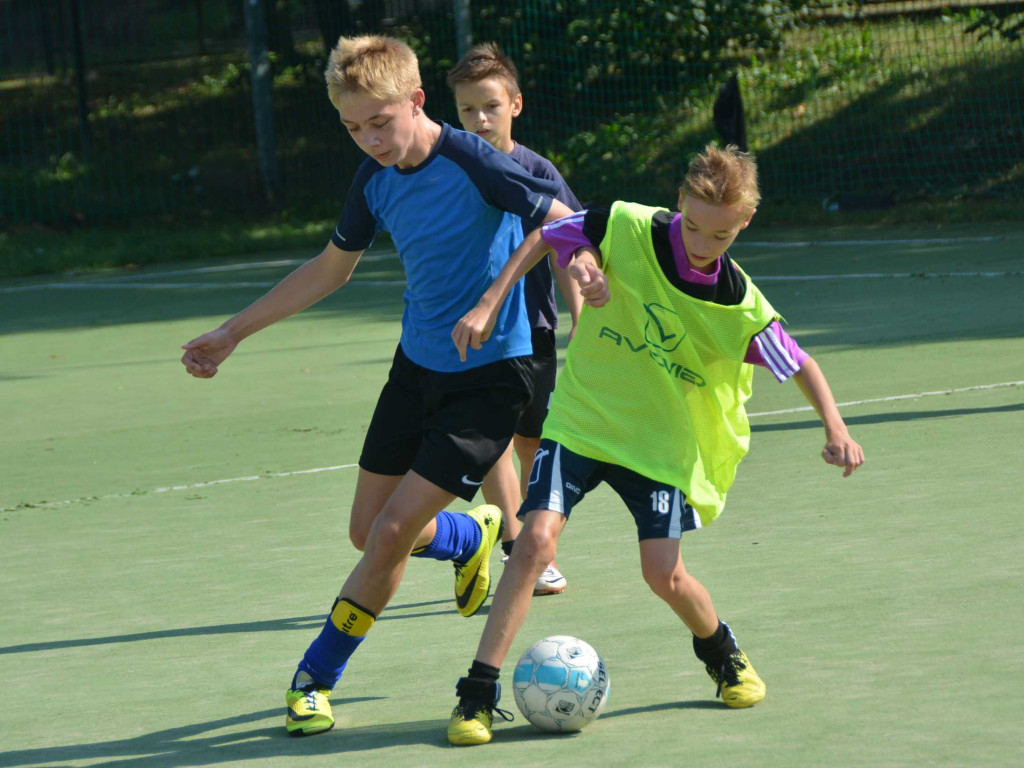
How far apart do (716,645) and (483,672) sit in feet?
1.98

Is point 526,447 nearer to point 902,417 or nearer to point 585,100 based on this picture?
point 902,417

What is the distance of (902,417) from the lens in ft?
25.8

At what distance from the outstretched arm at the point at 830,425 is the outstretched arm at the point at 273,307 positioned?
140 cm

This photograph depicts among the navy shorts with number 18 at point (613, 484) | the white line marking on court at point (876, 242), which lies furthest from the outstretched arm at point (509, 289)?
the white line marking on court at point (876, 242)

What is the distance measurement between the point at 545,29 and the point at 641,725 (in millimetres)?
19868

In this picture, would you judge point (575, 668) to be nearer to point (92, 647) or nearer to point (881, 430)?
point (92, 647)

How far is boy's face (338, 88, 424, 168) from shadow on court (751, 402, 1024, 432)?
407 centimetres

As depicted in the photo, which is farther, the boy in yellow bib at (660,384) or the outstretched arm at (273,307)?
the outstretched arm at (273,307)

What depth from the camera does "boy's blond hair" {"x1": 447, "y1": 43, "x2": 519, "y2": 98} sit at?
575cm

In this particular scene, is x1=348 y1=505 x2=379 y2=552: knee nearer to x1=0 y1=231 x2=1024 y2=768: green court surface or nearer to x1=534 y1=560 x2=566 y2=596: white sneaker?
x1=0 y1=231 x2=1024 y2=768: green court surface

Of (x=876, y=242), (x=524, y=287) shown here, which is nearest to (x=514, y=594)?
(x=524, y=287)

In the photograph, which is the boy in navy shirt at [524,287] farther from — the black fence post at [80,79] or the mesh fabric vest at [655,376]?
the black fence post at [80,79]

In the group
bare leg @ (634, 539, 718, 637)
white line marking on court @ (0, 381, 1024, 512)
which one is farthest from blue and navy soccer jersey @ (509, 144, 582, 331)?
white line marking on court @ (0, 381, 1024, 512)

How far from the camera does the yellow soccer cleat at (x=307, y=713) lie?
3949 millimetres
